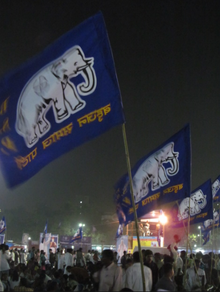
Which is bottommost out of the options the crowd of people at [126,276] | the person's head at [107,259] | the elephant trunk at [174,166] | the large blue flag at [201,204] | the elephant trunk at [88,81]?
the crowd of people at [126,276]

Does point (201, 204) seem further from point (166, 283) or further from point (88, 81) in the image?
point (88, 81)

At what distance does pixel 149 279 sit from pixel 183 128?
5.11m

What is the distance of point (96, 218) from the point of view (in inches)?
3366

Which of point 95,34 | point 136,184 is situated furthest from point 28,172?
point 136,184

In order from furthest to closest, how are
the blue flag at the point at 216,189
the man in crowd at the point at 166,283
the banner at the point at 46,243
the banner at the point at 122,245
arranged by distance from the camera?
the banner at the point at 46,243 → the banner at the point at 122,245 → the blue flag at the point at 216,189 → the man in crowd at the point at 166,283

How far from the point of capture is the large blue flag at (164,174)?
10.8 meters

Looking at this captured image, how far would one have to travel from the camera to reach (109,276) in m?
5.91

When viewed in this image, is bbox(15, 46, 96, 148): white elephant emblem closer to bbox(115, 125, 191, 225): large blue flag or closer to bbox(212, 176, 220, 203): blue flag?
bbox(115, 125, 191, 225): large blue flag

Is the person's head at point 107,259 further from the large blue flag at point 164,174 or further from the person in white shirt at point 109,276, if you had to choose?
the large blue flag at point 164,174

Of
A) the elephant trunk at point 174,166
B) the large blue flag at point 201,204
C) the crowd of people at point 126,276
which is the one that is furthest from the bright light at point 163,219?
the elephant trunk at point 174,166

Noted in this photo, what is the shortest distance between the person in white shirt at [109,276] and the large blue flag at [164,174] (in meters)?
5.01

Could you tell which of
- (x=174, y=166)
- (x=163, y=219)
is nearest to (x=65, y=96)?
(x=174, y=166)

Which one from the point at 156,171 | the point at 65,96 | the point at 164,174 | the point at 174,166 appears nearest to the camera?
the point at 65,96

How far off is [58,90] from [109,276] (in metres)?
3.06
